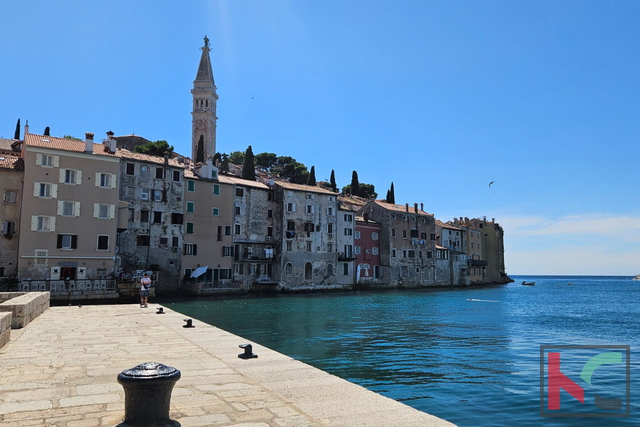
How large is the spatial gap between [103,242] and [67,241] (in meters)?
2.71

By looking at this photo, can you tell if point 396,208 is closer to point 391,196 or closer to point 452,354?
point 391,196

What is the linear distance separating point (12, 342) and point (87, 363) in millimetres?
3758

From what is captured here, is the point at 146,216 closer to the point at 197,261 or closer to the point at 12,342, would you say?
the point at 197,261

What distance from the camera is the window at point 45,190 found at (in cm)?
3794

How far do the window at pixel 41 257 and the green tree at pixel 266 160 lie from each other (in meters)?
75.0

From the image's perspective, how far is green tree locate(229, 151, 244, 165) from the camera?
113m

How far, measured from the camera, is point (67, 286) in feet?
117

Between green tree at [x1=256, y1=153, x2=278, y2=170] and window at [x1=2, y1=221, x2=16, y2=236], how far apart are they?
75.0 metres

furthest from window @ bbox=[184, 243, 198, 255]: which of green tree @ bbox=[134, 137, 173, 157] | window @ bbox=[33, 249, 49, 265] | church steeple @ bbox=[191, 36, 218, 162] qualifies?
church steeple @ bbox=[191, 36, 218, 162]

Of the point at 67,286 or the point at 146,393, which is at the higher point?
the point at 146,393

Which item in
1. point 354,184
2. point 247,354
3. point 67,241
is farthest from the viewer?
point 354,184

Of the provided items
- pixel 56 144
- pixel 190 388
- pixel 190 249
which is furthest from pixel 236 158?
pixel 190 388

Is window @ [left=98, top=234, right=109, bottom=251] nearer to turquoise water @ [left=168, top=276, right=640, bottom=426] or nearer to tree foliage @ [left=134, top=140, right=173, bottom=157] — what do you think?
turquoise water @ [left=168, top=276, right=640, bottom=426]

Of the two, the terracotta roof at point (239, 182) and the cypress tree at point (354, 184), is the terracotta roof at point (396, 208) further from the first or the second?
the terracotta roof at point (239, 182)
